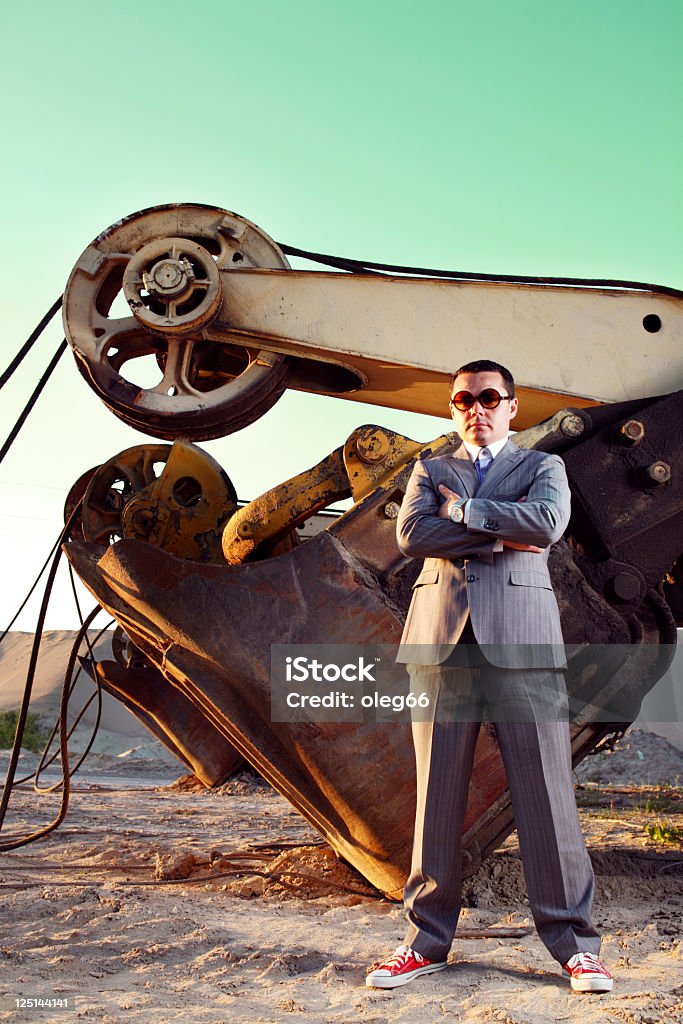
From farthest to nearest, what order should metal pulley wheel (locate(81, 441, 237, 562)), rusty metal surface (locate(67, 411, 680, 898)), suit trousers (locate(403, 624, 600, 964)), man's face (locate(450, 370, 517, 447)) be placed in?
metal pulley wheel (locate(81, 441, 237, 562))
rusty metal surface (locate(67, 411, 680, 898))
man's face (locate(450, 370, 517, 447))
suit trousers (locate(403, 624, 600, 964))

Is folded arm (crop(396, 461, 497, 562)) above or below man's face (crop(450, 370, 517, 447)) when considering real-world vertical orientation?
below

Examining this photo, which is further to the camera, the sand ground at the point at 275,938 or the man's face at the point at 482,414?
the man's face at the point at 482,414

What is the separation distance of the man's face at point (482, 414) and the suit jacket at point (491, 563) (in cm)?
6

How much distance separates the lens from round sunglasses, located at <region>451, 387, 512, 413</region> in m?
2.44

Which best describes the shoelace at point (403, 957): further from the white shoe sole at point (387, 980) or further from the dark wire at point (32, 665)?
the dark wire at point (32, 665)

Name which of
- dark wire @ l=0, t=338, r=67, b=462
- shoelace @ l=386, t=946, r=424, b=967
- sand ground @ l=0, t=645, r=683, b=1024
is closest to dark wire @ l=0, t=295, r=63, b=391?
dark wire @ l=0, t=338, r=67, b=462

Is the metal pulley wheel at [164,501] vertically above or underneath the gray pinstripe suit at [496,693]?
above

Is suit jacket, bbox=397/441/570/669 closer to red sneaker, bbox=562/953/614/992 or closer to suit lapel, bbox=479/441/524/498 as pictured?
suit lapel, bbox=479/441/524/498

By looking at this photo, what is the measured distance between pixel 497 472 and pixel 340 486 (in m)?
1.40

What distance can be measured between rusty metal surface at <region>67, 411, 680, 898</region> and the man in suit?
2.95ft

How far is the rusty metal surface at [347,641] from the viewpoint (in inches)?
128

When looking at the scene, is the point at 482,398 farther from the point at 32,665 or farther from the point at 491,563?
the point at 32,665

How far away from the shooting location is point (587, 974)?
2.08 m

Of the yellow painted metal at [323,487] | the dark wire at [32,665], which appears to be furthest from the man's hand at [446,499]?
the dark wire at [32,665]
